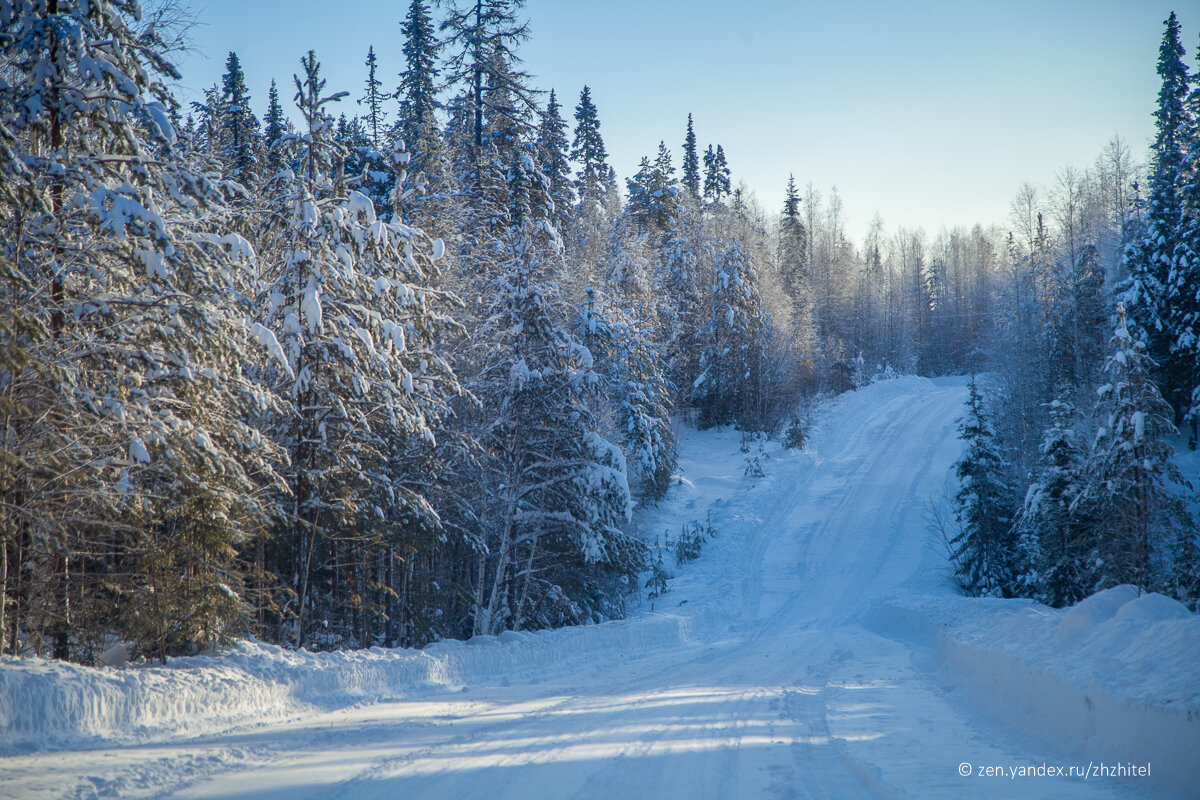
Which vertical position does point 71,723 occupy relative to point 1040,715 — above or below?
above

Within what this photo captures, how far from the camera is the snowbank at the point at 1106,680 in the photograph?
5.93m

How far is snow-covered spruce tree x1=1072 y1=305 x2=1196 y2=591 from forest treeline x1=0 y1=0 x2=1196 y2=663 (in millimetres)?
717

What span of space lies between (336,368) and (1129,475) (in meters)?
20.3

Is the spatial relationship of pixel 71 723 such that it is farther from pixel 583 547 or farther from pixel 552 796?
Answer: pixel 583 547

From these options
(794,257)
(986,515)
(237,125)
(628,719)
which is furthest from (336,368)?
(794,257)

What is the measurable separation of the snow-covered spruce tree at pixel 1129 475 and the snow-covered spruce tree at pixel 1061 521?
0.84m

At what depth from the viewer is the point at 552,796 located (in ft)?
19.3

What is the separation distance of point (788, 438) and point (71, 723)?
41.3m

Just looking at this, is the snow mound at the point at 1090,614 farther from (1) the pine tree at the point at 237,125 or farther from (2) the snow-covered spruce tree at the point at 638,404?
(1) the pine tree at the point at 237,125

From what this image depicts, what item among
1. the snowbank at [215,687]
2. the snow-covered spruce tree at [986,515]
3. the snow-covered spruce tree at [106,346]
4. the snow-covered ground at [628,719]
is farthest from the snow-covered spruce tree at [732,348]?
the snow-covered spruce tree at [106,346]

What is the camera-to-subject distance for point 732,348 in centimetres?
4472

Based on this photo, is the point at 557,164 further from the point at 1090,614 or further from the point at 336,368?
the point at 1090,614

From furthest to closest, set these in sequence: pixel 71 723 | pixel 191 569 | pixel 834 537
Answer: pixel 834 537 < pixel 191 569 < pixel 71 723

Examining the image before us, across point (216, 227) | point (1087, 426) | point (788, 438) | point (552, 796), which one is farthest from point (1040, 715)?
point (788, 438)
